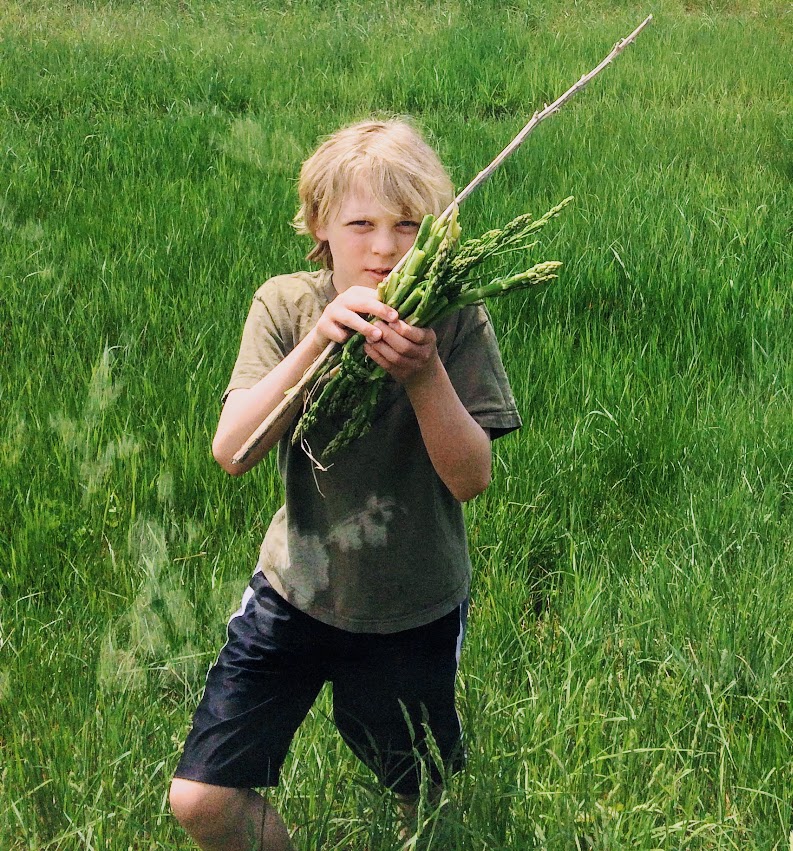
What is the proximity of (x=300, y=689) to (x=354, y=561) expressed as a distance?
0.25m

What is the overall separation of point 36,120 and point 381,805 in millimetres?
5451

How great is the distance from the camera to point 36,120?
20.4ft

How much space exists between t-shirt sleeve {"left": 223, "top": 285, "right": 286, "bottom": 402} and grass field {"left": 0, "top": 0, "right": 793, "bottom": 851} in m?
0.68

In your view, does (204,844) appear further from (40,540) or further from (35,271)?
(35,271)

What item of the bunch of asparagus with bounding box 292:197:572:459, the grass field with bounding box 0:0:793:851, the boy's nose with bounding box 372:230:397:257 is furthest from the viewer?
the grass field with bounding box 0:0:793:851

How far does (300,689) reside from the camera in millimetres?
1758

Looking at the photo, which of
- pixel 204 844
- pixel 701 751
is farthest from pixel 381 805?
pixel 701 751

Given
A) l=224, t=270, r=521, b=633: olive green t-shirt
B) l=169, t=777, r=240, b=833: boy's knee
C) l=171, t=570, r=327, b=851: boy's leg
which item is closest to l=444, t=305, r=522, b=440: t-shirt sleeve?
l=224, t=270, r=521, b=633: olive green t-shirt

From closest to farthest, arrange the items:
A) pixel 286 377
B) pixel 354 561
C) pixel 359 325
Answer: pixel 359 325
pixel 286 377
pixel 354 561

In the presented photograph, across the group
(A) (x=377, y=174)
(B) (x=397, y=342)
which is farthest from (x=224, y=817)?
(A) (x=377, y=174)

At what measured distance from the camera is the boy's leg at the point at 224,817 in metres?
1.67

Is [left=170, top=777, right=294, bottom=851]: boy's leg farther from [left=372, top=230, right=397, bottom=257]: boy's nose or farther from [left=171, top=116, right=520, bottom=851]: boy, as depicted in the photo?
[left=372, top=230, right=397, bottom=257]: boy's nose

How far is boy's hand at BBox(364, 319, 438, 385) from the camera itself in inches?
57.9

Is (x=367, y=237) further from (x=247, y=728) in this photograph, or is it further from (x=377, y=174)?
(x=247, y=728)
